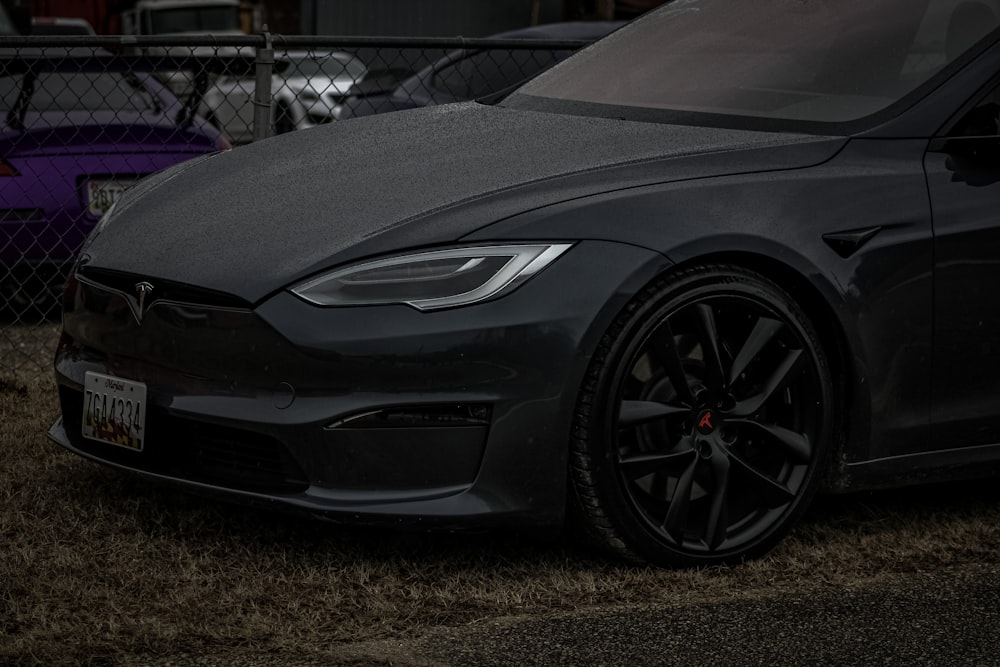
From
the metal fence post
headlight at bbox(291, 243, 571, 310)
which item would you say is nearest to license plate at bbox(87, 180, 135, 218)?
the metal fence post

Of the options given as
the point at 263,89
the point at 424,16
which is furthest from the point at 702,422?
the point at 424,16

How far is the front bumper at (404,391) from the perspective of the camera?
3.34 meters

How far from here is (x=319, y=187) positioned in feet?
12.5

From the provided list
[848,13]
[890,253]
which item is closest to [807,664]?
[890,253]

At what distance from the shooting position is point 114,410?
3.74 m

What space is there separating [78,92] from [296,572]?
4158 millimetres

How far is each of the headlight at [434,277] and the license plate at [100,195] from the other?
138 inches

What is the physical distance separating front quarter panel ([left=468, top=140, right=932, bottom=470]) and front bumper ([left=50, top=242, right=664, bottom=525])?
0.35 ft

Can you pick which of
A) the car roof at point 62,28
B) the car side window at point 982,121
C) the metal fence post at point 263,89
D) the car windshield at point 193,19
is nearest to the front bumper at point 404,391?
the car side window at point 982,121

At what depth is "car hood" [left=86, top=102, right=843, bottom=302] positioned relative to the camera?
3492 mm

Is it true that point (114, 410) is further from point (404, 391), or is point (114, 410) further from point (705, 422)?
point (705, 422)

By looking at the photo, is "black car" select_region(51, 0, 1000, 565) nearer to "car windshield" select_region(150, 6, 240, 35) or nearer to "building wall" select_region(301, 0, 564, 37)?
"building wall" select_region(301, 0, 564, 37)

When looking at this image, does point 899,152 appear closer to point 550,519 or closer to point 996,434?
point 996,434

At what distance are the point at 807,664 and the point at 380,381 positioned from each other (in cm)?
106
